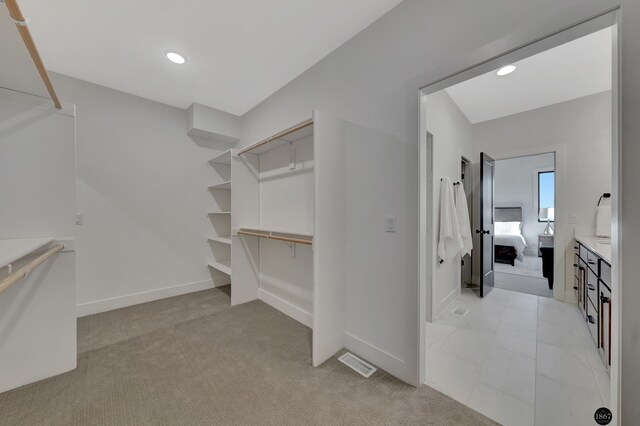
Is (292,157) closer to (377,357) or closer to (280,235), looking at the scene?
(280,235)

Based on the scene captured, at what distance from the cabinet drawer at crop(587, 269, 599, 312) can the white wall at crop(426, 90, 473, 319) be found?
1.20m

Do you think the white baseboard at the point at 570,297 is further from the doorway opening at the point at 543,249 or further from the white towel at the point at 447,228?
the white towel at the point at 447,228

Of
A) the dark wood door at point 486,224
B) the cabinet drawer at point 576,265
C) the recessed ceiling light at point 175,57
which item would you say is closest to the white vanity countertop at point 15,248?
the recessed ceiling light at point 175,57

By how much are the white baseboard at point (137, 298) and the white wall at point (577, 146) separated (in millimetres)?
5029

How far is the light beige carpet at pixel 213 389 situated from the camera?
137cm

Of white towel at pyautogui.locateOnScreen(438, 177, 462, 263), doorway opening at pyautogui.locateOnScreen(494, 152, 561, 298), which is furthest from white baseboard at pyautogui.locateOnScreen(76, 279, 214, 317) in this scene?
doorway opening at pyautogui.locateOnScreen(494, 152, 561, 298)

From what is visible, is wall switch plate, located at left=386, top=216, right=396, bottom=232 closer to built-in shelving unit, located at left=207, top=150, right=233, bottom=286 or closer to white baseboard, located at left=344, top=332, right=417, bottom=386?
white baseboard, located at left=344, top=332, right=417, bottom=386

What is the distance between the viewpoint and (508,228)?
265 inches

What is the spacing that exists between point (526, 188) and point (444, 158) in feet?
18.1

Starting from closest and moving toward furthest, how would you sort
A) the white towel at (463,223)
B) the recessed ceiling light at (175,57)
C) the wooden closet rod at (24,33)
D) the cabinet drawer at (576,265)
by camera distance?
1. the wooden closet rod at (24,33)
2. the recessed ceiling light at (175,57)
3. the cabinet drawer at (576,265)
4. the white towel at (463,223)

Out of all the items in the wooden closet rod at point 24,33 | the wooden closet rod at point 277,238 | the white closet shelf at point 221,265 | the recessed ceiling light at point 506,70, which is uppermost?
the recessed ceiling light at point 506,70

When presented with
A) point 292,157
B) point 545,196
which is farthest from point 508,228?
point 292,157

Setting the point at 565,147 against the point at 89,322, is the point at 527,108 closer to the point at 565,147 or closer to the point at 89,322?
the point at 565,147

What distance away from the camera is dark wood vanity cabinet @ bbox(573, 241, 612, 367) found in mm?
1738
